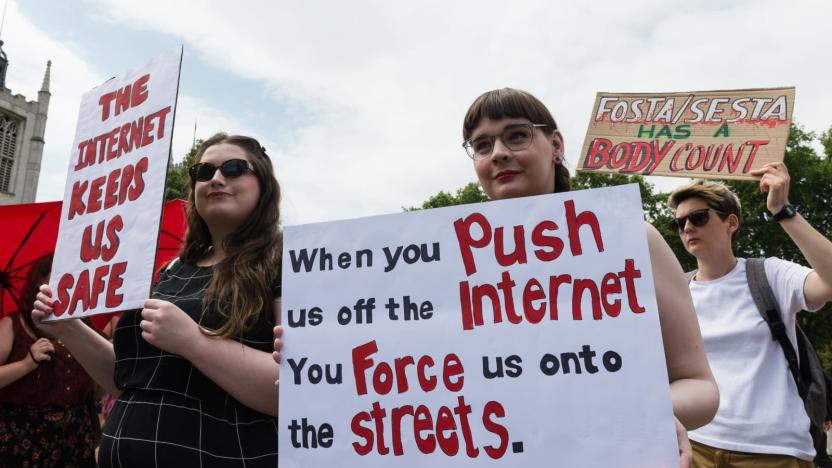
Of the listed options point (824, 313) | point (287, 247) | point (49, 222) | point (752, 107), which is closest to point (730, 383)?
point (752, 107)

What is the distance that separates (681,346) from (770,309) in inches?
64.6

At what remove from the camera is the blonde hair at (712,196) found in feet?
10.8

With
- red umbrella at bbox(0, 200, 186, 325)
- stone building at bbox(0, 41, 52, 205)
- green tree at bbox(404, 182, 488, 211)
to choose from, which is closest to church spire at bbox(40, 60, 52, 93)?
stone building at bbox(0, 41, 52, 205)

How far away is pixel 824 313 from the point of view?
1952 centimetres

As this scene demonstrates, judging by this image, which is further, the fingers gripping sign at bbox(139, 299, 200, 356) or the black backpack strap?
the black backpack strap

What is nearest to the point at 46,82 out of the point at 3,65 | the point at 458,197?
the point at 3,65

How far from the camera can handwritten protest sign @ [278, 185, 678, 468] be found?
4.76 ft

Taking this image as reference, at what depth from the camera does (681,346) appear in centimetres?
159

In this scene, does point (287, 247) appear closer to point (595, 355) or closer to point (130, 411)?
point (130, 411)

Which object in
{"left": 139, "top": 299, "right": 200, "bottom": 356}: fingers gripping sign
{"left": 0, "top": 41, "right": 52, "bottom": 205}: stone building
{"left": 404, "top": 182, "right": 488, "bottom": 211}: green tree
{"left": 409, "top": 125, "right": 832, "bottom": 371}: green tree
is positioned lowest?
{"left": 139, "top": 299, "right": 200, "bottom": 356}: fingers gripping sign

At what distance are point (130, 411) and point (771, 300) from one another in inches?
108

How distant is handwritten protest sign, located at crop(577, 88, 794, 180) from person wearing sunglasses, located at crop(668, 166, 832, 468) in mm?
324

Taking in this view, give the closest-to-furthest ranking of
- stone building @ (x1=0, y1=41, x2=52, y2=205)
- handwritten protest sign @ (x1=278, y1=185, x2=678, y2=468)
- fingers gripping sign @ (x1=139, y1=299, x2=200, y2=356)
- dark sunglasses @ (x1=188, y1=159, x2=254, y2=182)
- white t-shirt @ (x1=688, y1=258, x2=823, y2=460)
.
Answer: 1. handwritten protest sign @ (x1=278, y1=185, x2=678, y2=468)
2. fingers gripping sign @ (x1=139, y1=299, x2=200, y2=356)
3. dark sunglasses @ (x1=188, y1=159, x2=254, y2=182)
4. white t-shirt @ (x1=688, y1=258, x2=823, y2=460)
5. stone building @ (x1=0, y1=41, x2=52, y2=205)

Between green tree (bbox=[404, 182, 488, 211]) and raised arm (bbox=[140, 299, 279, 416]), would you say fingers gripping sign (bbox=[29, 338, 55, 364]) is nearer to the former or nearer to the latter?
raised arm (bbox=[140, 299, 279, 416])
